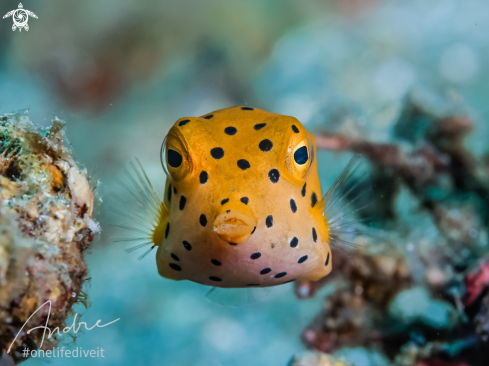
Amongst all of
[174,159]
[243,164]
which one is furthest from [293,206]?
[174,159]

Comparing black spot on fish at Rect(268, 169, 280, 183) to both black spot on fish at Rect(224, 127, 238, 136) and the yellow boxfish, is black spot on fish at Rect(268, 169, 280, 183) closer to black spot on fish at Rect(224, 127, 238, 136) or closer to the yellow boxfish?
the yellow boxfish

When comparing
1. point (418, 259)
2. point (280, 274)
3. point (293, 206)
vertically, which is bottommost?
point (280, 274)

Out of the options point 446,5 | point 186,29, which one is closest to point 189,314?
point 186,29

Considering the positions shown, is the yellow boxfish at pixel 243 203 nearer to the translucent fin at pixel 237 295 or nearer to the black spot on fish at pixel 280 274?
the black spot on fish at pixel 280 274

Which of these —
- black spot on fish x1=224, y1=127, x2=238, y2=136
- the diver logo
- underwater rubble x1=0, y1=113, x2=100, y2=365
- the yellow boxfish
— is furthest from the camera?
the diver logo

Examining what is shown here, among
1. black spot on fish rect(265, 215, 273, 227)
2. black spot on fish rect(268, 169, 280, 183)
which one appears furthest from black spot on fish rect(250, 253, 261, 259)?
black spot on fish rect(268, 169, 280, 183)

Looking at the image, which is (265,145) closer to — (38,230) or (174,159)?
(174,159)
